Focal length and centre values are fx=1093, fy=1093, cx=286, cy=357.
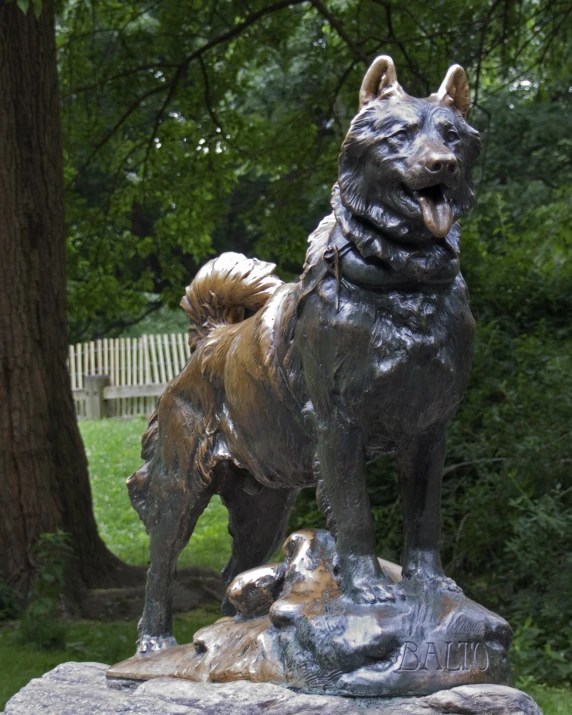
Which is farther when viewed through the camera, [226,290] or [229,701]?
[226,290]

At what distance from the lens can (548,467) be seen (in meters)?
7.21

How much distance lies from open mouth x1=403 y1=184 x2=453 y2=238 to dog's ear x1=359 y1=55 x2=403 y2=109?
35 cm

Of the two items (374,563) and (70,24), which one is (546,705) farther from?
(70,24)

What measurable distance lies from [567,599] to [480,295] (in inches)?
121

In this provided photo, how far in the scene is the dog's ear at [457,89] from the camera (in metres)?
3.28

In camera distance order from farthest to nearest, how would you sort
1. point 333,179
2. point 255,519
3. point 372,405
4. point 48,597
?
1. point 333,179
2. point 48,597
3. point 255,519
4. point 372,405

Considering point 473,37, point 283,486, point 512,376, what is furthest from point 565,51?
point 283,486

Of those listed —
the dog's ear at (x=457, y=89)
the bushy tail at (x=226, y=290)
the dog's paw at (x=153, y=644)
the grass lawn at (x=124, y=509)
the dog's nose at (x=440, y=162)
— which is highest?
the dog's ear at (x=457, y=89)

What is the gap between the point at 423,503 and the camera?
3391 mm

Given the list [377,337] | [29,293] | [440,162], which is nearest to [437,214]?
[440,162]

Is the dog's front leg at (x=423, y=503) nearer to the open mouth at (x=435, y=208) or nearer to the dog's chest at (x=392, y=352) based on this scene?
the dog's chest at (x=392, y=352)

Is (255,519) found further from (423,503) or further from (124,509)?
(124,509)

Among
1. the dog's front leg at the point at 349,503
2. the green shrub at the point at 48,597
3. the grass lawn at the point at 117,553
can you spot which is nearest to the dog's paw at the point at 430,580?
the dog's front leg at the point at 349,503

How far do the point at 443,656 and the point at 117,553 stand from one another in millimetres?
7495
